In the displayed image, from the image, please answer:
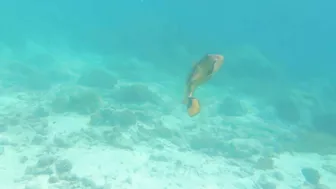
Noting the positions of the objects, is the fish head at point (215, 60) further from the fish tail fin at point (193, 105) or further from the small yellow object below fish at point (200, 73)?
the fish tail fin at point (193, 105)

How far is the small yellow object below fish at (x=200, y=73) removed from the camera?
301cm

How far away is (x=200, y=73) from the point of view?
309 centimetres

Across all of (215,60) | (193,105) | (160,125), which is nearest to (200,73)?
(215,60)

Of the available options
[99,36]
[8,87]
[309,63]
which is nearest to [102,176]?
[8,87]

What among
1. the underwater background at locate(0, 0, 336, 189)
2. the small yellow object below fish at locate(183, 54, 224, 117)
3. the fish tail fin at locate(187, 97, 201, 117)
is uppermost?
the underwater background at locate(0, 0, 336, 189)

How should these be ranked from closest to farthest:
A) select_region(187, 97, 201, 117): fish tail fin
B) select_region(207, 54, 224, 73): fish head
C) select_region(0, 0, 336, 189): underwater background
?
1. select_region(207, 54, 224, 73): fish head
2. select_region(187, 97, 201, 117): fish tail fin
3. select_region(0, 0, 336, 189): underwater background

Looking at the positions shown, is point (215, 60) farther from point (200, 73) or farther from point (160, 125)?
point (160, 125)

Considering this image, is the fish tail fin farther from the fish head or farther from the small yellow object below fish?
the fish head

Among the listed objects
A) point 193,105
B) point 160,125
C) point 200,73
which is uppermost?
point 160,125

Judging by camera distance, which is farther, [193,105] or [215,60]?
[193,105]

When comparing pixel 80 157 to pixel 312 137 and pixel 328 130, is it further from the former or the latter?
pixel 328 130

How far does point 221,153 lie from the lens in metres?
12.7

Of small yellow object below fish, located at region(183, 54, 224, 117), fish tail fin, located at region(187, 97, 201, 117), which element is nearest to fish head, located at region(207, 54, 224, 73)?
small yellow object below fish, located at region(183, 54, 224, 117)

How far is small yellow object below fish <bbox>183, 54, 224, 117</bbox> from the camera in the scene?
9.88 feet
